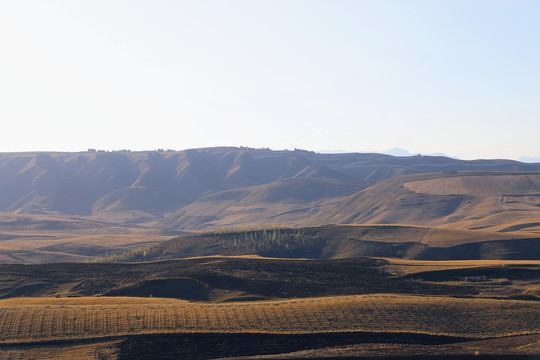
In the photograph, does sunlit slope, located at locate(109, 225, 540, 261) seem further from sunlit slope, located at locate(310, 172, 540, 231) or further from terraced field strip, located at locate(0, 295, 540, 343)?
terraced field strip, located at locate(0, 295, 540, 343)

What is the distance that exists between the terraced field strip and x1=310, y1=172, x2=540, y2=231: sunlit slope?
8433cm

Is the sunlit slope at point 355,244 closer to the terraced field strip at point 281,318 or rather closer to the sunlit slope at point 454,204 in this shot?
the sunlit slope at point 454,204

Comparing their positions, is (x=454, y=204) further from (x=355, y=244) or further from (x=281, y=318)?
(x=281, y=318)

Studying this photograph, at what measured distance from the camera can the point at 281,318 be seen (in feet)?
142

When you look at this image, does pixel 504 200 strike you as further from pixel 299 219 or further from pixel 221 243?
pixel 221 243

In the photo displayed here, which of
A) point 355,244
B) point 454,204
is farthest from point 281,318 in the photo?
point 454,204

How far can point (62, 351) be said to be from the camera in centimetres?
3712

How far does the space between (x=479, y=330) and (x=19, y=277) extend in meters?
52.6

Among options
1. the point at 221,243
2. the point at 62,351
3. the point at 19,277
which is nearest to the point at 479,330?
the point at 62,351

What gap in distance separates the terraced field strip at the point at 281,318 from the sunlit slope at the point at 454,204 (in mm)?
84329

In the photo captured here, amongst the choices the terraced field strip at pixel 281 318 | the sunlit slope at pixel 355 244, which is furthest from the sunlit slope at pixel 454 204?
the terraced field strip at pixel 281 318

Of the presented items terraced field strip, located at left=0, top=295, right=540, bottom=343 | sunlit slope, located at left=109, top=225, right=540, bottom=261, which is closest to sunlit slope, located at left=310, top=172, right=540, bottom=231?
sunlit slope, located at left=109, top=225, right=540, bottom=261

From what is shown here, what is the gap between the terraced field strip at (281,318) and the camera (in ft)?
134

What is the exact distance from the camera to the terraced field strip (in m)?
40.9
